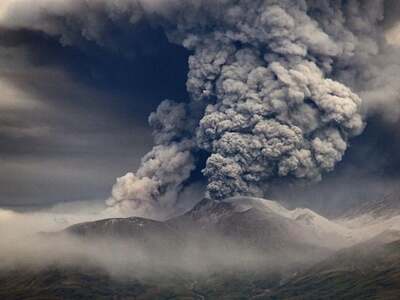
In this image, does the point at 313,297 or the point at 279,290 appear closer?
the point at 313,297

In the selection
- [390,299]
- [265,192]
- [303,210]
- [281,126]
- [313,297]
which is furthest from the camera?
[303,210]

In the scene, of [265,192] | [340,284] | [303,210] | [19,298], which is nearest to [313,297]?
[340,284]

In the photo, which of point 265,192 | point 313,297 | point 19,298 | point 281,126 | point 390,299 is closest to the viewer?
point 281,126

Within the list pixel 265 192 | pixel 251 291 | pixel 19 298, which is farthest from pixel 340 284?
pixel 19 298

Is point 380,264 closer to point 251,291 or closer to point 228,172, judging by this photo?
point 251,291

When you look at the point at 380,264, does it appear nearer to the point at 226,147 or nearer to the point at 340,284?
the point at 340,284

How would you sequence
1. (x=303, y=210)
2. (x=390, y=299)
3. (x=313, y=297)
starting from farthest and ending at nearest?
(x=303, y=210)
(x=313, y=297)
(x=390, y=299)

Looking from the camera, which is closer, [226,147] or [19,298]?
[226,147]

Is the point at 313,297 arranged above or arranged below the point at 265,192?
below

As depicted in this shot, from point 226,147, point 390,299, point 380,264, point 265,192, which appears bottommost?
point 390,299
